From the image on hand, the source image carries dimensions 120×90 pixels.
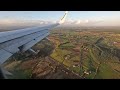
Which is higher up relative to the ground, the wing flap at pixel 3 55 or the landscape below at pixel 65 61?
the wing flap at pixel 3 55

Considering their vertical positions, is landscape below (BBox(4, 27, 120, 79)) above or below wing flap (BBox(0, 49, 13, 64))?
below

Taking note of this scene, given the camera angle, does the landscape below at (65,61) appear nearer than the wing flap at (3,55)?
No

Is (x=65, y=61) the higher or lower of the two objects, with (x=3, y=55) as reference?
lower

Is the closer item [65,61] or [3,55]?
[3,55]

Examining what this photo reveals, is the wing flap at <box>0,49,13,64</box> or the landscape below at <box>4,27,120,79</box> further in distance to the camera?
the landscape below at <box>4,27,120,79</box>

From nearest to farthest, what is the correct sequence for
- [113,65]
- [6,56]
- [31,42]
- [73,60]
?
[6,56] < [31,42] < [73,60] < [113,65]
